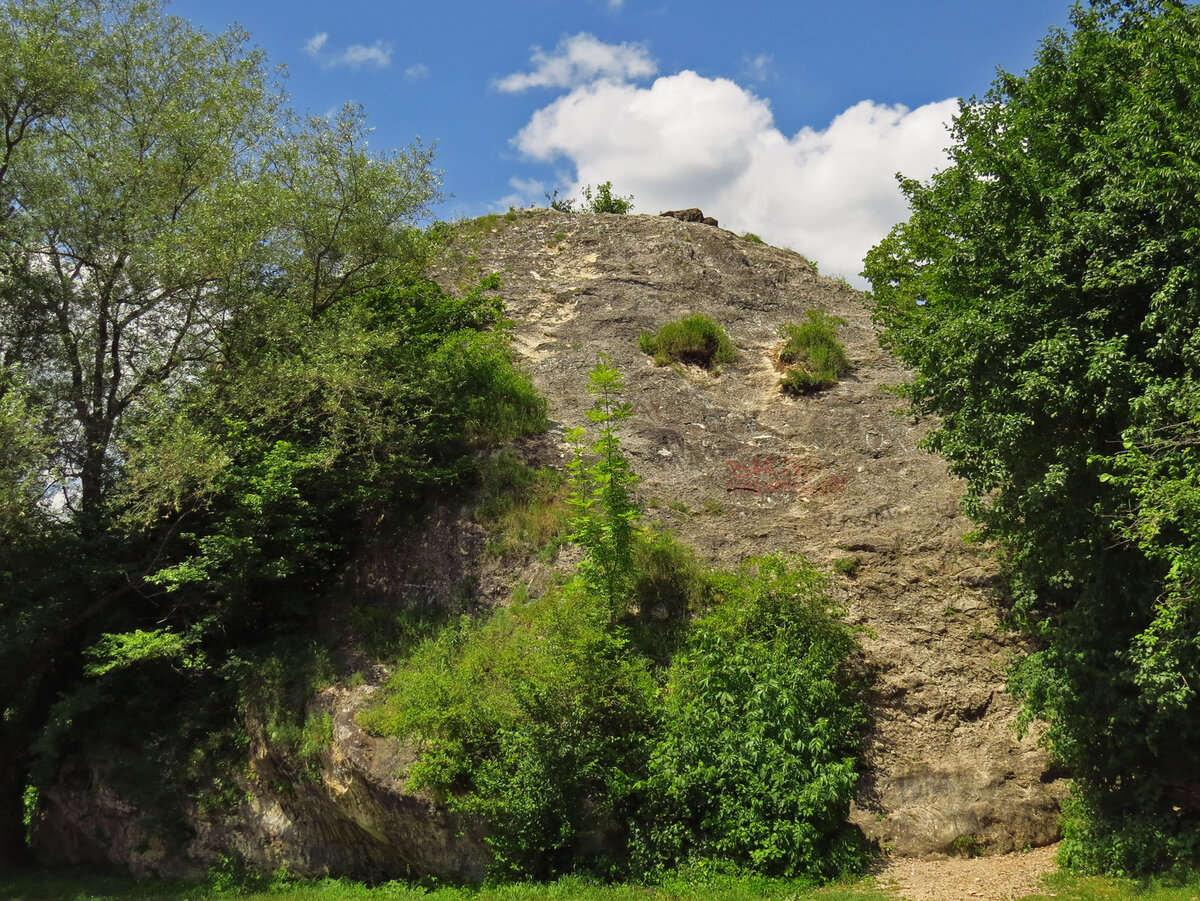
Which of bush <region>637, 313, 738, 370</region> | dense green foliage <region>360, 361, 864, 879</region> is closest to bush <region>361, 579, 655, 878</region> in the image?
dense green foliage <region>360, 361, 864, 879</region>

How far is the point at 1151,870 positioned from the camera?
30.0 feet

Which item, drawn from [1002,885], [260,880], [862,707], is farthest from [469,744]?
[1002,885]

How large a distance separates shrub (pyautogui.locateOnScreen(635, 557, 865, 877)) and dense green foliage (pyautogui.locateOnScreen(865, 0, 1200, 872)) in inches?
91.7

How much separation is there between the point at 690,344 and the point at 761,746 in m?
11.9

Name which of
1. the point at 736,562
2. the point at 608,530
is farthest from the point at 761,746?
the point at 736,562

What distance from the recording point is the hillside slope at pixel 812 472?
432 inches

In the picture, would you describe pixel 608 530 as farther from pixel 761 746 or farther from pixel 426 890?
pixel 426 890

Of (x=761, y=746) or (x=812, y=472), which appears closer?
(x=761, y=746)

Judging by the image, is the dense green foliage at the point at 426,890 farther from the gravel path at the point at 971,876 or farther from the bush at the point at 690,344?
the bush at the point at 690,344

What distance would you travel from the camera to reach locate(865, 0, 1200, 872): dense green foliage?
8.74 m

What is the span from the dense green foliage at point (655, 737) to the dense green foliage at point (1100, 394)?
251cm

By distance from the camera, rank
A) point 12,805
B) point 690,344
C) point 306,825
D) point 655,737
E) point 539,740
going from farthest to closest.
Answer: point 690,344 → point 12,805 → point 306,825 → point 655,737 → point 539,740

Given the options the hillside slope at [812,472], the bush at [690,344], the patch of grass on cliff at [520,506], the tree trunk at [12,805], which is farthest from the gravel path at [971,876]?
the tree trunk at [12,805]

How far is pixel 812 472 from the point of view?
54.5 feet
